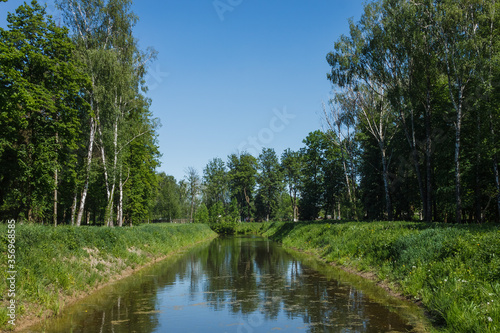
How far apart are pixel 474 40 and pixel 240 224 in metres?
60.5

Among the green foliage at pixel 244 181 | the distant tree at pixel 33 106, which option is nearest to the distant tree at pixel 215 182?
the green foliage at pixel 244 181

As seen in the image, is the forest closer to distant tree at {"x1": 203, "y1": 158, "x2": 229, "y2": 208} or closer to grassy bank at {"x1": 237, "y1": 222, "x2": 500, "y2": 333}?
grassy bank at {"x1": 237, "y1": 222, "x2": 500, "y2": 333}

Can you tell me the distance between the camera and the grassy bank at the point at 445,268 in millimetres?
7871

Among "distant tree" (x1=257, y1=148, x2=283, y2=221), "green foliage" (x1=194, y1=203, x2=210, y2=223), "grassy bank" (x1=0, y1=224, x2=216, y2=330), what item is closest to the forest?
"grassy bank" (x1=0, y1=224, x2=216, y2=330)

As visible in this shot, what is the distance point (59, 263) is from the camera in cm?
1226

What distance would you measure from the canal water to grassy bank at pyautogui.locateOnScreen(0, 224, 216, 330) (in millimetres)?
642

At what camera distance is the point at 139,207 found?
4819 cm

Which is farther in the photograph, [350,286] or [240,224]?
[240,224]

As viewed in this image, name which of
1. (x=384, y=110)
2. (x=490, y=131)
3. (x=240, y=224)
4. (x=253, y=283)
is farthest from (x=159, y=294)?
(x=240, y=224)

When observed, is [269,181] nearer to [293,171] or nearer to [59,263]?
[293,171]

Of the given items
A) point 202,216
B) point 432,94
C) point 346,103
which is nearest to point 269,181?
point 202,216

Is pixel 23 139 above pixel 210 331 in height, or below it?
above

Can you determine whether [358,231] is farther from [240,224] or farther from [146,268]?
[240,224]

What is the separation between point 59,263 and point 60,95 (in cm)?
1568
